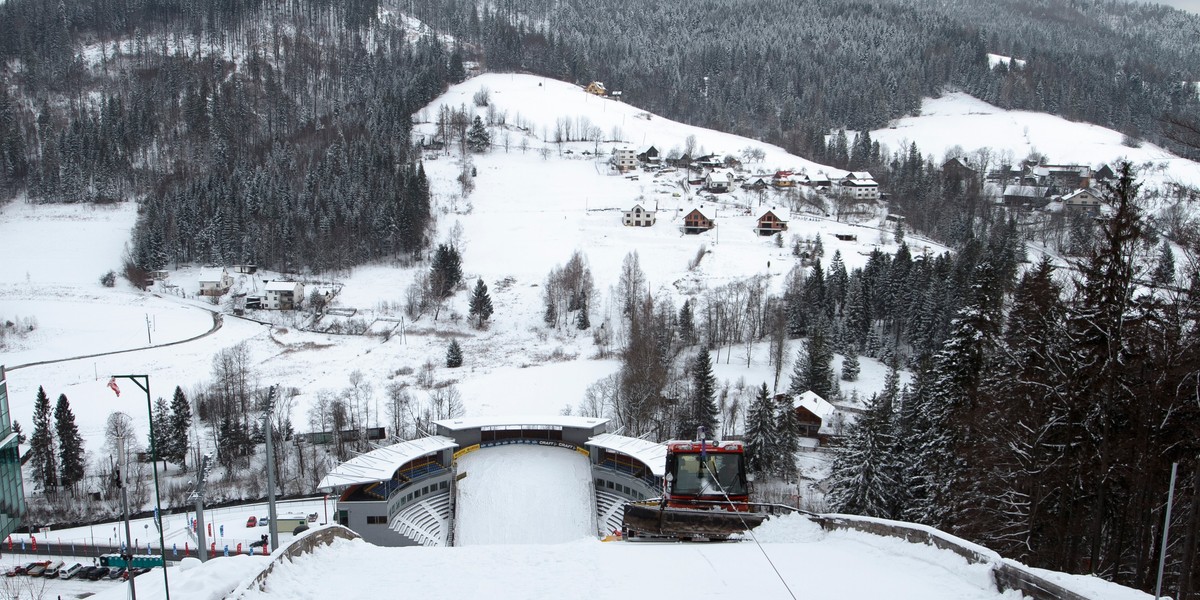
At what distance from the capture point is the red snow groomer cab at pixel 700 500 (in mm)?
11023

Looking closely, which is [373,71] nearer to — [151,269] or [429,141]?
[429,141]

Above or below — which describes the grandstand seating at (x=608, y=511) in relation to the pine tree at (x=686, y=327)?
below

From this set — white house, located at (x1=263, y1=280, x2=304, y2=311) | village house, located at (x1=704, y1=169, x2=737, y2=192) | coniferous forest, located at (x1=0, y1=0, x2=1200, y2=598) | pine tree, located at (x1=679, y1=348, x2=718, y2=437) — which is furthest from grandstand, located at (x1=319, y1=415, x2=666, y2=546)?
village house, located at (x1=704, y1=169, x2=737, y2=192)

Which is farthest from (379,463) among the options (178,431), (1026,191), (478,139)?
(1026,191)

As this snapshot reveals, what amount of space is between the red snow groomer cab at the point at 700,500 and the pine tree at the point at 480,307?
38.6 m

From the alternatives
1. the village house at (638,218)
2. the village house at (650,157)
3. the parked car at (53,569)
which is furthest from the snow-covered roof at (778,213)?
the parked car at (53,569)

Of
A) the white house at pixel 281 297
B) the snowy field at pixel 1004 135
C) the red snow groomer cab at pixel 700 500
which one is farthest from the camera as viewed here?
the snowy field at pixel 1004 135

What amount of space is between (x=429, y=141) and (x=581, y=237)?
111 ft

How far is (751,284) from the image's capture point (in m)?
50.4

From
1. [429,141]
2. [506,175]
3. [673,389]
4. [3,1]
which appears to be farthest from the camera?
[3,1]

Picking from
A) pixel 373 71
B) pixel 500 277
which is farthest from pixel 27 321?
pixel 373 71

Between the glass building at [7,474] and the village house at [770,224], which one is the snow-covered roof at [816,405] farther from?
the glass building at [7,474]

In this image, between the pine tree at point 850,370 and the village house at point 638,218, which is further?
the village house at point 638,218

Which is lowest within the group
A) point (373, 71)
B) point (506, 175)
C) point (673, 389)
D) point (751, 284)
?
point (673, 389)
